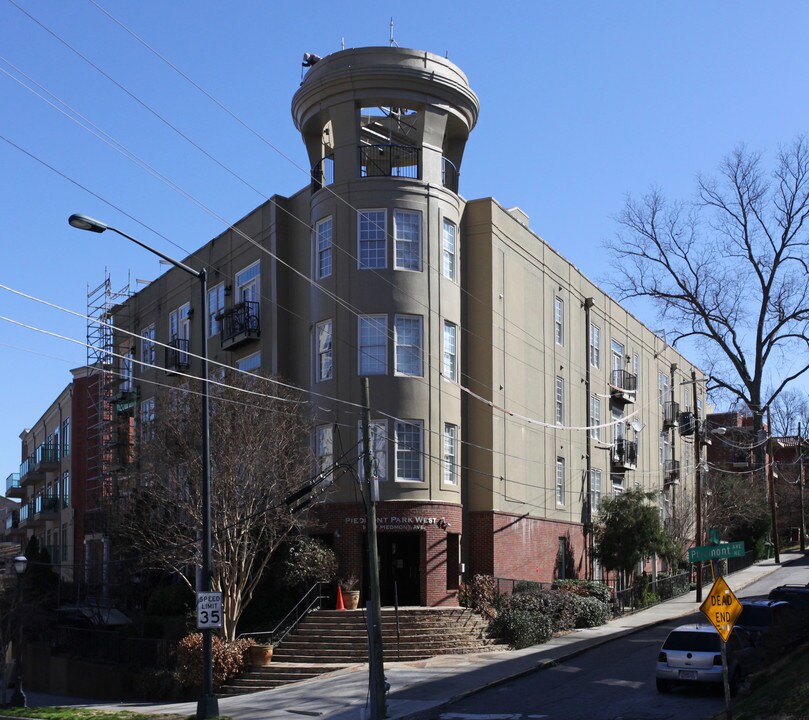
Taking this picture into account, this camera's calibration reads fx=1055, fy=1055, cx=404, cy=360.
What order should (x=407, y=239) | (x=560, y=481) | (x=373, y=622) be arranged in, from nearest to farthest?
(x=373, y=622) → (x=407, y=239) → (x=560, y=481)

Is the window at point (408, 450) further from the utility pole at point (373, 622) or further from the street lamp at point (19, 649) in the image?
the street lamp at point (19, 649)

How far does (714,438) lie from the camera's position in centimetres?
8681

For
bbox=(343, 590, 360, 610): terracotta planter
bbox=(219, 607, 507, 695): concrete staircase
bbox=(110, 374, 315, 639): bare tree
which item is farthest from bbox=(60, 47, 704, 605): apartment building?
bbox=(110, 374, 315, 639): bare tree

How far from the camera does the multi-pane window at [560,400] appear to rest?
4291 centimetres

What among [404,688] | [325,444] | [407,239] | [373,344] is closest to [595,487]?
[325,444]

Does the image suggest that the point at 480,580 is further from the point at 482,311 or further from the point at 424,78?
the point at 424,78

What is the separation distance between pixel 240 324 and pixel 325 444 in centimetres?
654

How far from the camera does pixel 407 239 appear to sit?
34.6 metres

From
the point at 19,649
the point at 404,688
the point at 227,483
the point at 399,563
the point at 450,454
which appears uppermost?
the point at 450,454

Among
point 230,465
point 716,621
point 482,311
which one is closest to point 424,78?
point 482,311

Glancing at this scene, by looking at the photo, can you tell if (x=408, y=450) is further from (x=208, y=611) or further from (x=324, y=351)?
(x=208, y=611)

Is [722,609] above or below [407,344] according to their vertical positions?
below

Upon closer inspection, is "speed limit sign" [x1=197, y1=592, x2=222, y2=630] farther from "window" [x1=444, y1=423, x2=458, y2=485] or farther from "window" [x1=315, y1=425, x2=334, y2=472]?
"window" [x1=444, y1=423, x2=458, y2=485]

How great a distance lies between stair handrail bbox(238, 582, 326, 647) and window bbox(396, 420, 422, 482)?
428 cm
